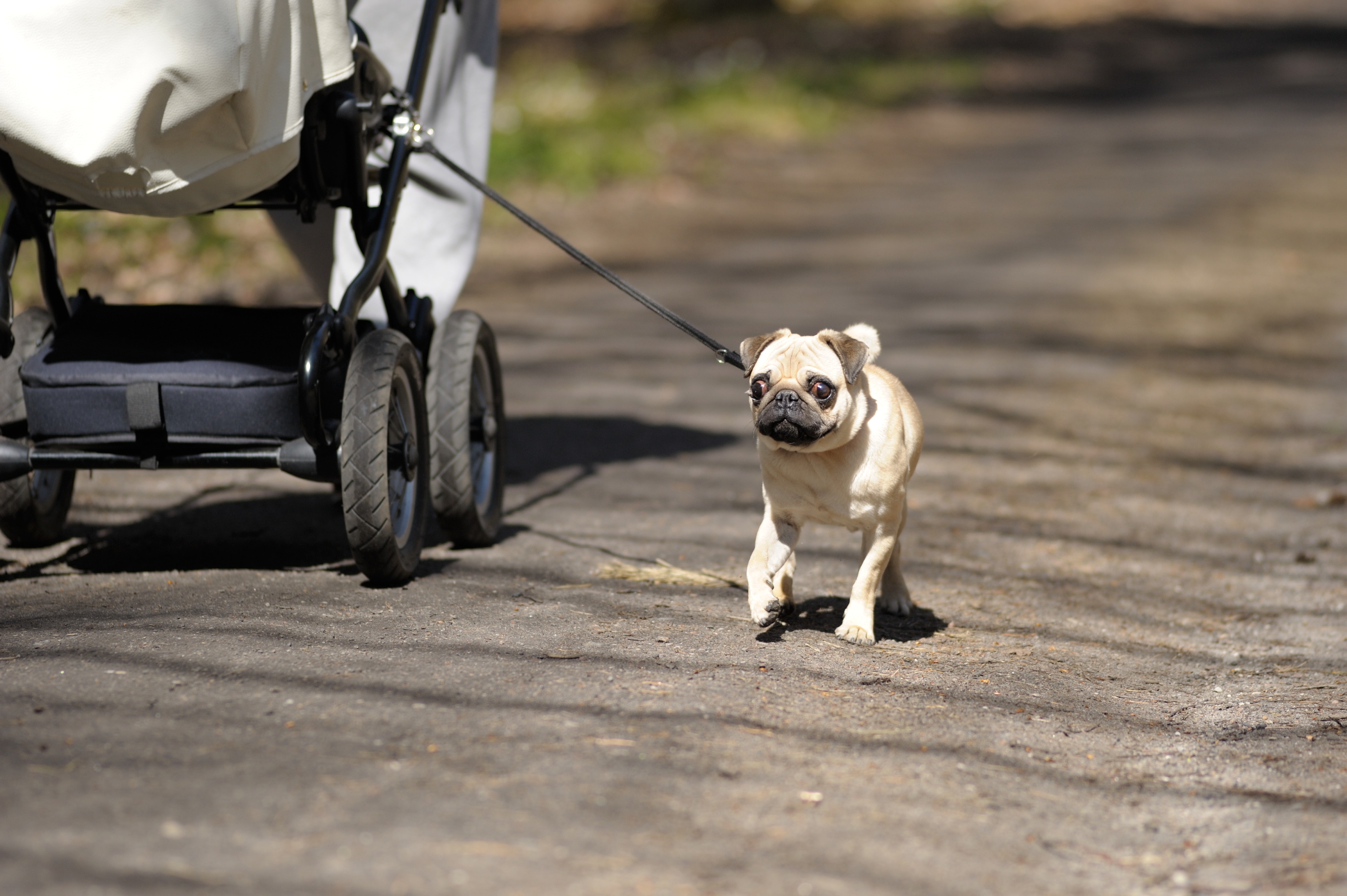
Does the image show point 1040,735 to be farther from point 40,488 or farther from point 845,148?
point 845,148

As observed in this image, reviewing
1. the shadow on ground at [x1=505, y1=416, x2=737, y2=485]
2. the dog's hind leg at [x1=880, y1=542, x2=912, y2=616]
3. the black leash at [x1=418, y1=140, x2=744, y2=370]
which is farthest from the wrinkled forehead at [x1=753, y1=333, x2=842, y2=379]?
the shadow on ground at [x1=505, y1=416, x2=737, y2=485]

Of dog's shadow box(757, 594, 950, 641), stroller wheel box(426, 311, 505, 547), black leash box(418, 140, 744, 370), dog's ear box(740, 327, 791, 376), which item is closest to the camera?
dog's ear box(740, 327, 791, 376)

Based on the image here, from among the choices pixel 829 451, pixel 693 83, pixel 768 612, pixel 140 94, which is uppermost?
pixel 693 83

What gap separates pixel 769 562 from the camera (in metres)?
4.26

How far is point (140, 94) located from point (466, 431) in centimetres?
168

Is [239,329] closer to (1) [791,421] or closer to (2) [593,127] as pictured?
(1) [791,421]

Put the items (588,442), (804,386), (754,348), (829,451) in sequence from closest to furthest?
(804,386) → (829,451) → (754,348) → (588,442)

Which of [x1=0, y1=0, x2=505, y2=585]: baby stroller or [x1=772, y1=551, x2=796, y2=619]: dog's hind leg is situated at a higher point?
[x1=0, y1=0, x2=505, y2=585]: baby stroller

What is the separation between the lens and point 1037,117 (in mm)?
20750

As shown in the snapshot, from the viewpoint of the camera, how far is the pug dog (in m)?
3.97

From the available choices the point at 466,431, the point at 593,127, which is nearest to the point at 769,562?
the point at 466,431

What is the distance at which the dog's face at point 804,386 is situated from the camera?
3896mm

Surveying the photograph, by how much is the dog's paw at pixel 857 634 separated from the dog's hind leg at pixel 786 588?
203 millimetres

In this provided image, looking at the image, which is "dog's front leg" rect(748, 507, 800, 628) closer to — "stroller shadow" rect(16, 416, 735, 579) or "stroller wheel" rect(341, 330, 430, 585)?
"stroller wheel" rect(341, 330, 430, 585)
